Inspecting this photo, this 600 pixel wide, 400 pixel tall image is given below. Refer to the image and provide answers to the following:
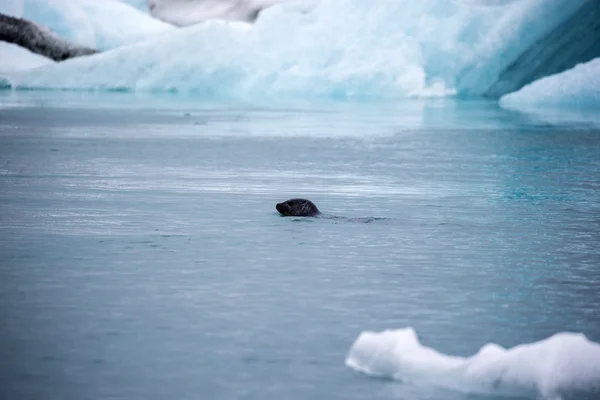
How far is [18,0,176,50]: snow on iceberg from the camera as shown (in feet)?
212

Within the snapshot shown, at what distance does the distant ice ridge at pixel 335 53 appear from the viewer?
50.2m

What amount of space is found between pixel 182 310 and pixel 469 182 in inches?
351

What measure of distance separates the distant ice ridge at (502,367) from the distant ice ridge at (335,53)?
45170mm

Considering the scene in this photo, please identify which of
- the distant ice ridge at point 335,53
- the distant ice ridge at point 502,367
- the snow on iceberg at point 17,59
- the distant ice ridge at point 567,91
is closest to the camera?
the distant ice ridge at point 502,367

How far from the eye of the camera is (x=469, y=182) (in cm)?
1511

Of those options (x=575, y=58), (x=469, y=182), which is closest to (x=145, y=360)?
(x=469, y=182)

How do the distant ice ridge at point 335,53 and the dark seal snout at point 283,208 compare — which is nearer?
→ the dark seal snout at point 283,208

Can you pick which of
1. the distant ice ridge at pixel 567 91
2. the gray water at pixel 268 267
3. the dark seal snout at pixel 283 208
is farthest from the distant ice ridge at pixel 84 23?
the dark seal snout at pixel 283 208

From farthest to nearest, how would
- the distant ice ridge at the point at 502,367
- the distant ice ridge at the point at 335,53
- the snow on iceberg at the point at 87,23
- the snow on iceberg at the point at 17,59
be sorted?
the snow on iceberg at the point at 87,23
the snow on iceberg at the point at 17,59
the distant ice ridge at the point at 335,53
the distant ice ridge at the point at 502,367

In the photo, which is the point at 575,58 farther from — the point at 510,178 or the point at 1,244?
the point at 1,244

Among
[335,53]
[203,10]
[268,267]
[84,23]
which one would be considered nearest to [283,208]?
[268,267]

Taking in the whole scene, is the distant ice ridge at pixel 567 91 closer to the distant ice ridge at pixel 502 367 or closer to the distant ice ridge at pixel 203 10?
the distant ice ridge at pixel 203 10

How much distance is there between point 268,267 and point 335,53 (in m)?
44.9

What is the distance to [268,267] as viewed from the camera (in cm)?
830
